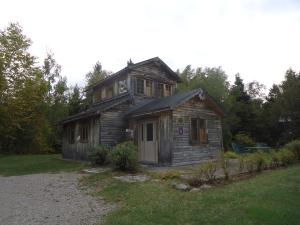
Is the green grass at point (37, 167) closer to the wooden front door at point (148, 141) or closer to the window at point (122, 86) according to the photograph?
the wooden front door at point (148, 141)

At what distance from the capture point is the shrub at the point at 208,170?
32.9ft

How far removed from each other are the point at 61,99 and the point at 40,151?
362 inches

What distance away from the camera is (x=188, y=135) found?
16.2 metres

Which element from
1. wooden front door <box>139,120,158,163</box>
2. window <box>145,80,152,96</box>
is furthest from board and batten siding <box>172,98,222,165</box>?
window <box>145,80,152,96</box>

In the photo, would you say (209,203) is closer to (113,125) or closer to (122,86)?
(113,125)

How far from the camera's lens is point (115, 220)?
6055 millimetres

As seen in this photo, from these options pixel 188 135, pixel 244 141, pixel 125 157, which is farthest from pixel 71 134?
pixel 244 141

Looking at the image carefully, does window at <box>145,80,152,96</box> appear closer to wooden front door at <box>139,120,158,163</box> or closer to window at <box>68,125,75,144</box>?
wooden front door at <box>139,120,158,163</box>

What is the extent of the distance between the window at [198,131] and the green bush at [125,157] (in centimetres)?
472

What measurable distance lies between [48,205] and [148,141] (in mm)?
9292

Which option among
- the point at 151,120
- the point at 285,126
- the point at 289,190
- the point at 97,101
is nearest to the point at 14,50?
the point at 97,101

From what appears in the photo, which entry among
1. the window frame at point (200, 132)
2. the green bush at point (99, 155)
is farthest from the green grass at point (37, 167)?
the window frame at point (200, 132)

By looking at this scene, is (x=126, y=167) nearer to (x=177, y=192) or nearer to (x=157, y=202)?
(x=177, y=192)

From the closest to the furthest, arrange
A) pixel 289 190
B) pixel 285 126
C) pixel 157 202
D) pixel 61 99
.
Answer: pixel 157 202 < pixel 289 190 < pixel 285 126 < pixel 61 99
